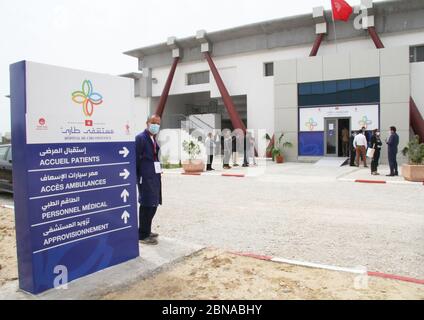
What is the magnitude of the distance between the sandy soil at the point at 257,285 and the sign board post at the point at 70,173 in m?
0.65

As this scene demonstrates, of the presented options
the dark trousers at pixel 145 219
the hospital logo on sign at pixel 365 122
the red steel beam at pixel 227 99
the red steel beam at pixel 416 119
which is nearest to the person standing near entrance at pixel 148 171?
the dark trousers at pixel 145 219

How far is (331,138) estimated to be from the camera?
71.1 ft

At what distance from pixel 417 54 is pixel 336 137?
7333 millimetres

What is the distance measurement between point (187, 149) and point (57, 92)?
1384 cm

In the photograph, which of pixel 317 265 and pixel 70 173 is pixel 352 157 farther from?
pixel 70 173

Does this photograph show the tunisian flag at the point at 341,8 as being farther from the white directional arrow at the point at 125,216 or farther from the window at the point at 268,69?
the white directional arrow at the point at 125,216

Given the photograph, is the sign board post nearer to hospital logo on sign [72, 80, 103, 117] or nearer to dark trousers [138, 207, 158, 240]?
hospital logo on sign [72, 80, 103, 117]

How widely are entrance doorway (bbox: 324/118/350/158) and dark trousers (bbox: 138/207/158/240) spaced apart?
1800 cm

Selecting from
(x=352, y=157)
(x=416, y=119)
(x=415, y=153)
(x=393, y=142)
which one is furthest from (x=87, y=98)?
(x=416, y=119)

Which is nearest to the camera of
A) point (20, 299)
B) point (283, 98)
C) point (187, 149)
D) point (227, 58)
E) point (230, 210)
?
point (20, 299)

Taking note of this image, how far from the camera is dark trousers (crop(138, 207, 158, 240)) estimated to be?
17.4ft

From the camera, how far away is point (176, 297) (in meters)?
3.63
